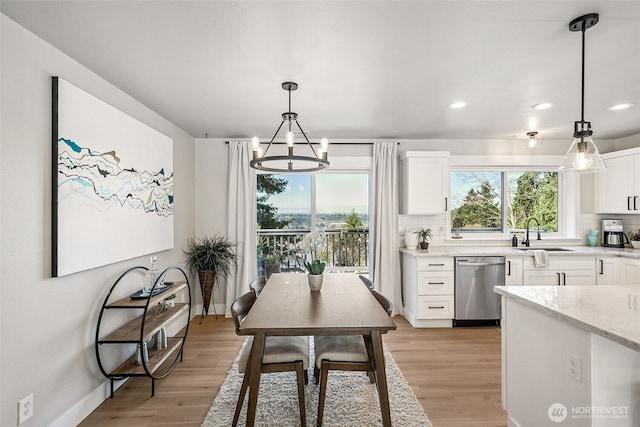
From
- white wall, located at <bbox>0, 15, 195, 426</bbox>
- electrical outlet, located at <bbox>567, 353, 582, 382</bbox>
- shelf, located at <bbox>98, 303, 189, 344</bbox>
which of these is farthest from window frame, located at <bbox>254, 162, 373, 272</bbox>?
electrical outlet, located at <bbox>567, 353, 582, 382</bbox>

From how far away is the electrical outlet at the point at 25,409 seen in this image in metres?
1.78

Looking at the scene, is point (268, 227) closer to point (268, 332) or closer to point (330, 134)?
point (330, 134)

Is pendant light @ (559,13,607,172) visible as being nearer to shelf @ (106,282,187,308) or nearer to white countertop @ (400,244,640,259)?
white countertop @ (400,244,640,259)

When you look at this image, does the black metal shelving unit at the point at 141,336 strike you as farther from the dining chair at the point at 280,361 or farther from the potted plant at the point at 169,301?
the dining chair at the point at 280,361

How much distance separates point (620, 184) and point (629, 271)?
1152 mm

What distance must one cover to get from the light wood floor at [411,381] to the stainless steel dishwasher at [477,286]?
0.69 feet

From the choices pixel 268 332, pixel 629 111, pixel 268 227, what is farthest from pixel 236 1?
pixel 629 111

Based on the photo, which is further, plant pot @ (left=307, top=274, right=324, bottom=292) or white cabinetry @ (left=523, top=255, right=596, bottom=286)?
white cabinetry @ (left=523, top=255, right=596, bottom=286)

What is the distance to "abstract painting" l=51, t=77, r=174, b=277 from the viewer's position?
79.8 inches

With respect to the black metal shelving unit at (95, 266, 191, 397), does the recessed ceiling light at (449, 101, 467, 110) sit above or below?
above

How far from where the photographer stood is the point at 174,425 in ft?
7.21

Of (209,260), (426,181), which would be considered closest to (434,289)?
(426,181)

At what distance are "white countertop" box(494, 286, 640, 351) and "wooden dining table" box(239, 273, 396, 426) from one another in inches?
31.0

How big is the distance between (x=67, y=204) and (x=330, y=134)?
305 centimetres
